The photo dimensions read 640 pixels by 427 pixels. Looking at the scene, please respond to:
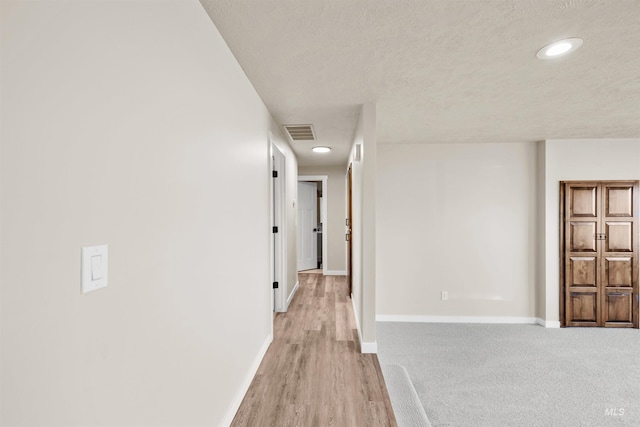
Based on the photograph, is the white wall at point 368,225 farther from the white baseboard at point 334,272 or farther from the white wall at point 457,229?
the white baseboard at point 334,272

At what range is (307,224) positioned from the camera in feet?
23.2

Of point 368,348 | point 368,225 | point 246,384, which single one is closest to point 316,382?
point 246,384

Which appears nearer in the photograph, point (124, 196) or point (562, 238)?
point (124, 196)

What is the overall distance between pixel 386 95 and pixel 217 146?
155 cm

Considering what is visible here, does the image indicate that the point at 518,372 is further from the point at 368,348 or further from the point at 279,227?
the point at 279,227

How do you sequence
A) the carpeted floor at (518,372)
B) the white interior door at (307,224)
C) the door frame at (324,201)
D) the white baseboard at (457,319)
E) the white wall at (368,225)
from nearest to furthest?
the carpeted floor at (518,372) < the white wall at (368,225) < the white baseboard at (457,319) < the door frame at (324,201) < the white interior door at (307,224)

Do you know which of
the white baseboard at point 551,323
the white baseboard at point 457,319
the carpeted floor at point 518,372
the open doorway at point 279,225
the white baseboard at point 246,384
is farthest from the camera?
the white baseboard at point 457,319

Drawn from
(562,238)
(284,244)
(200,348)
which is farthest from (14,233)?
(562,238)

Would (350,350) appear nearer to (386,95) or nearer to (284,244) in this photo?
(284,244)

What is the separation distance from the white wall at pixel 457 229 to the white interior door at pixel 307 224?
291 centimetres

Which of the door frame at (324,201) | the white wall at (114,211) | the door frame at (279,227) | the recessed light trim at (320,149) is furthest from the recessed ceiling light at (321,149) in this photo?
the white wall at (114,211)

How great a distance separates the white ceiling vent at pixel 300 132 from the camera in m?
3.62

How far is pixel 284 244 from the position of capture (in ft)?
13.2

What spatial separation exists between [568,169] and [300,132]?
11.1 ft
